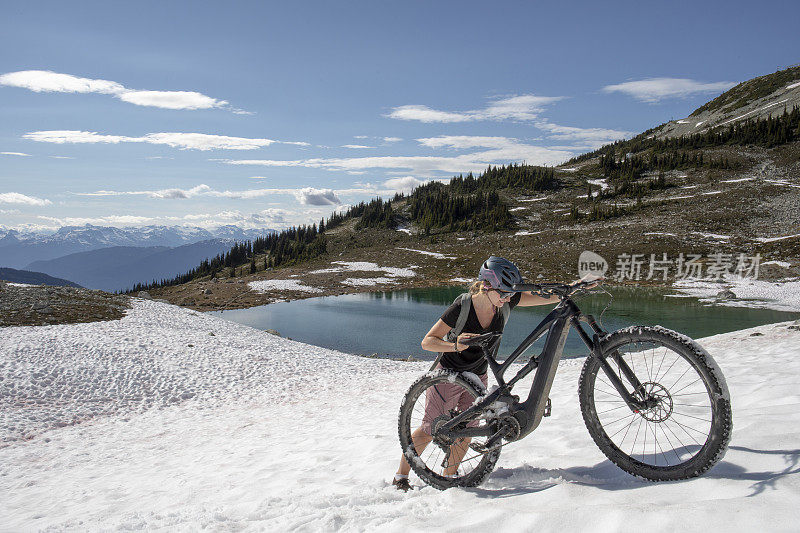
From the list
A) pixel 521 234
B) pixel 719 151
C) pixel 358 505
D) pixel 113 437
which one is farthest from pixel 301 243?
pixel 719 151

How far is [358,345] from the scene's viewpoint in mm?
30000

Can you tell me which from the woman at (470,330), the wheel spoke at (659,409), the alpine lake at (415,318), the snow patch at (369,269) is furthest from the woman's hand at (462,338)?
the snow patch at (369,269)

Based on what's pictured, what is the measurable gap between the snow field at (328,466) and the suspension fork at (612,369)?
0.73 meters

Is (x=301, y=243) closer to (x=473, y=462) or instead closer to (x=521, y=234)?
(x=521, y=234)

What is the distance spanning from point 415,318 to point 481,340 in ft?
116

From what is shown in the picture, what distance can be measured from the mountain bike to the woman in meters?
0.06

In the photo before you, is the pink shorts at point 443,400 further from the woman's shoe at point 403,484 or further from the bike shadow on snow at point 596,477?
the bike shadow on snow at point 596,477

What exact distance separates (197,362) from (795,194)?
109461 millimetres

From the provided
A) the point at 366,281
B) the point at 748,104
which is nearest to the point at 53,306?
the point at 366,281

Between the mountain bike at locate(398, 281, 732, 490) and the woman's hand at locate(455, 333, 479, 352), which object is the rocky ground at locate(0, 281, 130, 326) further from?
the woman's hand at locate(455, 333, 479, 352)

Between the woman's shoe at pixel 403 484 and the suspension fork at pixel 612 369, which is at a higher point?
the suspension fork at pixel 612 369

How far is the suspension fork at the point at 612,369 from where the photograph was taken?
3.98 metres

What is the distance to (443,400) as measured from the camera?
4.98 meters

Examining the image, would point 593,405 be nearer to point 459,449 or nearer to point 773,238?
point 459,449
